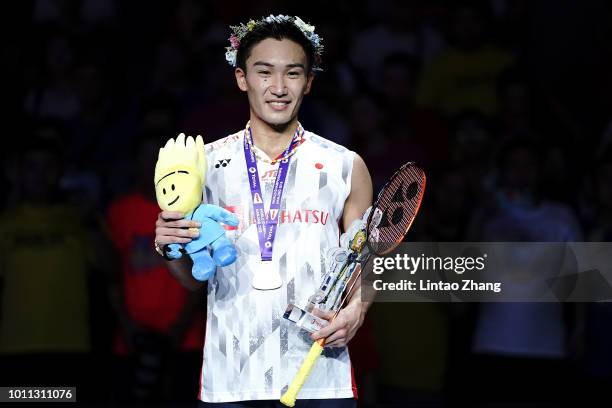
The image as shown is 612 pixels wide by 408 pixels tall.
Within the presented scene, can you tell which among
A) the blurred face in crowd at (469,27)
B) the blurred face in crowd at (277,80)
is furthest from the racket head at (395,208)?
the blurred face in crowd at (469,27)

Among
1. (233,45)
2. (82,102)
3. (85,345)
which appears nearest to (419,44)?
(82,102)

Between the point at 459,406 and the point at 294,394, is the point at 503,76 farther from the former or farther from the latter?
the point at 294,394

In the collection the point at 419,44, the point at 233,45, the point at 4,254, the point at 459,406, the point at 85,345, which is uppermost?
the point at 419,44

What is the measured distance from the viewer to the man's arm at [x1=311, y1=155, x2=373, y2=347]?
4.59 metres

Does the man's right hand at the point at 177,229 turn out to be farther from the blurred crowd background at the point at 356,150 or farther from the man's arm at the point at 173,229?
the blurred crowd background at the point at 356,150

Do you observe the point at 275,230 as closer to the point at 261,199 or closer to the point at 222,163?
the point at 261,199

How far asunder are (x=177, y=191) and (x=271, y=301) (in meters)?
0.58

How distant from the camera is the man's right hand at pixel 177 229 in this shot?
446cm

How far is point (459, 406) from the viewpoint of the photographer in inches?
284

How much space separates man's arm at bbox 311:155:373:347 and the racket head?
15 cm

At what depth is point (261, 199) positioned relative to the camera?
15.6ft

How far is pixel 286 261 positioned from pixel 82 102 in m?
4.22

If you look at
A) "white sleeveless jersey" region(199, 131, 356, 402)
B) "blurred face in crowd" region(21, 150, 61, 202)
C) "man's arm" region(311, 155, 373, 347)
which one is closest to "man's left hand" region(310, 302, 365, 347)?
"man's arm" region(311, 155, 373, 347)

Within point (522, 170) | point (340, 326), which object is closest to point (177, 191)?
point (340, 326)
